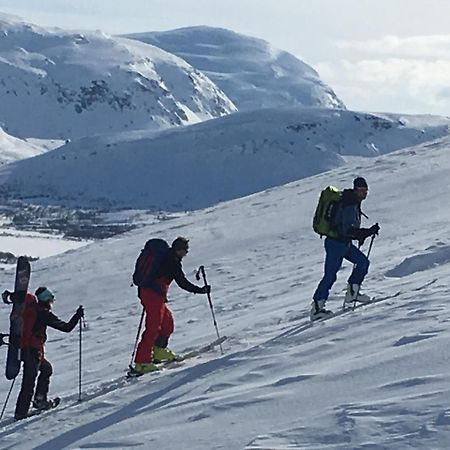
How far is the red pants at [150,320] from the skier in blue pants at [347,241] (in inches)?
86.6

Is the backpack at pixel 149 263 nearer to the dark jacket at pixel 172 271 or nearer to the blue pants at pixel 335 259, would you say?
the dark jacket at pixel 172 271

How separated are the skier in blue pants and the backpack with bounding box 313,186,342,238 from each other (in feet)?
0.16

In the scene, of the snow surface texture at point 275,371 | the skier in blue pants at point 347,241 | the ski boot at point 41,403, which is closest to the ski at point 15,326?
the ski boot at point 41,403

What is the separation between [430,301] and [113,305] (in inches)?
509

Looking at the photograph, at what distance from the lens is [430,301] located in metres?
11.8

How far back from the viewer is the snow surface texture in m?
7.63

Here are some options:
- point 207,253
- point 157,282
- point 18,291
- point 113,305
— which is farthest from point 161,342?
point 207,253

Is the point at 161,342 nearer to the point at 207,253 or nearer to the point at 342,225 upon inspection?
the point at 342,225

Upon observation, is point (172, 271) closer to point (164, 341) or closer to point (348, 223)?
point (164, 341)

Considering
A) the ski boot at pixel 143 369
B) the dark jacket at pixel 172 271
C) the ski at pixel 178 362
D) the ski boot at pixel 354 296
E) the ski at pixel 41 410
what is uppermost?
the dark jacket at pixel 172 271

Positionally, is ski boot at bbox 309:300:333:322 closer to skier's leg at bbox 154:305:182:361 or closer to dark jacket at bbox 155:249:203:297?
skier's leg at bbox 154:305:182:361

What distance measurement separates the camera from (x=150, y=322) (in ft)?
37.9

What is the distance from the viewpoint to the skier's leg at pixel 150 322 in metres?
11.5

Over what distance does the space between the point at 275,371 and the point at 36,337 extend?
10.2 feet
